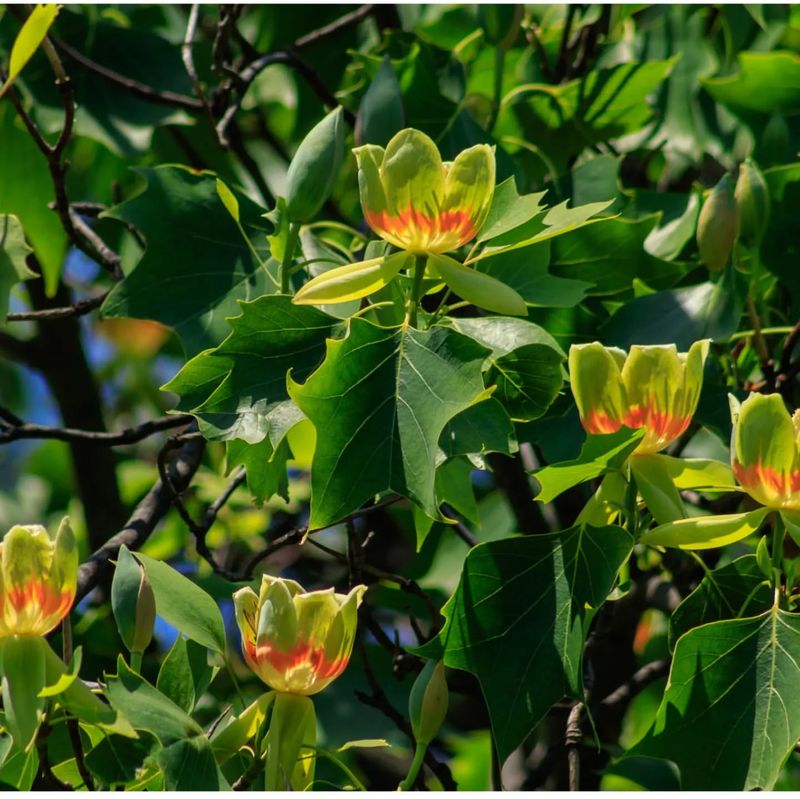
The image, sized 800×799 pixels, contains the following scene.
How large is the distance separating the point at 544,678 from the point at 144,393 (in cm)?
255

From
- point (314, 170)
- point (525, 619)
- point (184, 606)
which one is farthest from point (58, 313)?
point (525, 619)

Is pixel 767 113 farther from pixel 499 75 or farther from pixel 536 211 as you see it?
pixel 536 211

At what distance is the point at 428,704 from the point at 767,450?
475mm

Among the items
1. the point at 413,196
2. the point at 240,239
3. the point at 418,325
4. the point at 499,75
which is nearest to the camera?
the point at 413,196

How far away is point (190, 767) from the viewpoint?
121 cm

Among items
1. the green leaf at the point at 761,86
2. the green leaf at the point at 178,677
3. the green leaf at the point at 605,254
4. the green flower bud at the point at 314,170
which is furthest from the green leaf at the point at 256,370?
the green leaf at the point at 761,86

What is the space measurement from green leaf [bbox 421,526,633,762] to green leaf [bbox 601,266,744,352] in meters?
0.50

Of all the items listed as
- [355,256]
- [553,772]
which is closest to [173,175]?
[355,256]

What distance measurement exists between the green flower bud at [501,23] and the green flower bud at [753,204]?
58cm

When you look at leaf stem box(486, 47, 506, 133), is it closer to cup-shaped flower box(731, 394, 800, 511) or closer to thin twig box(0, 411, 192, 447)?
thin twig box(0, 411, 192, 447)

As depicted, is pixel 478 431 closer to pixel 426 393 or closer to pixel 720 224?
pixel 426 393

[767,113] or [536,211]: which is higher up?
[536,211]

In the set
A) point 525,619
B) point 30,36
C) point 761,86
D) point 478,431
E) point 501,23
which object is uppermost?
point 30,36

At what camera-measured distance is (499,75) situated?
7.43 ft
